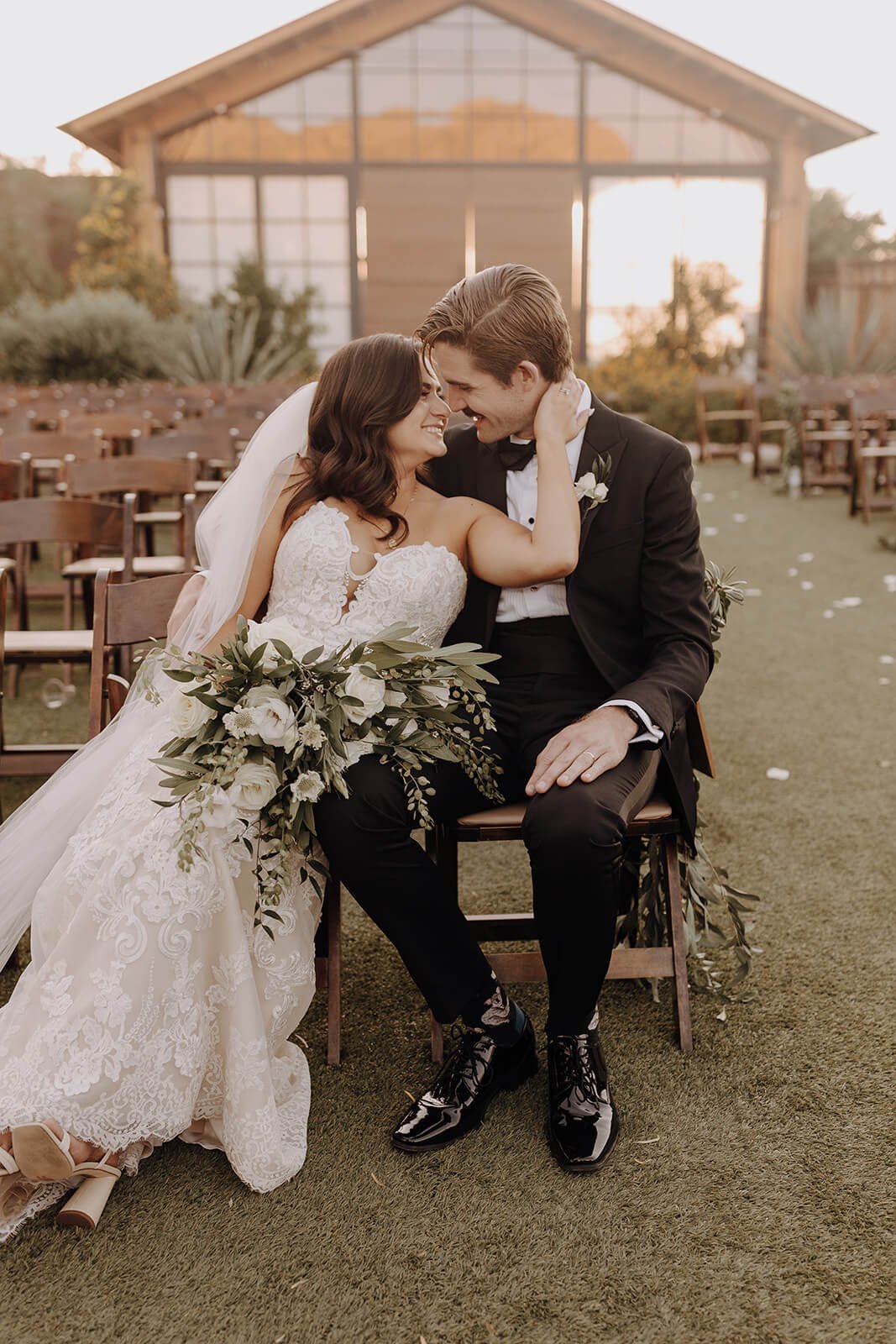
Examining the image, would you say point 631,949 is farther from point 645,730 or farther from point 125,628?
point 125,628

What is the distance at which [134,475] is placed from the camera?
536 cm

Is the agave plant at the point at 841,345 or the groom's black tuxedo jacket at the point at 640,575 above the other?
the agave plant at the point at 841,345

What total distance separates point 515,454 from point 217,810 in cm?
109

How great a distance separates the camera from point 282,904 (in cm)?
236

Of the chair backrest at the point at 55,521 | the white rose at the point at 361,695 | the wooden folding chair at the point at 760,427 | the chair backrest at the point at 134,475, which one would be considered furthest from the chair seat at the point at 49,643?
the wooden folding chair at the point at 760,427

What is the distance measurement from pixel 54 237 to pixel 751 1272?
93.0ft

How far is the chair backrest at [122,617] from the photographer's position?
2867 mm

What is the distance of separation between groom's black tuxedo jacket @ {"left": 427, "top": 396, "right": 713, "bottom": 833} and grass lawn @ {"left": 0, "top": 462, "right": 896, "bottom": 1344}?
0.59 metres

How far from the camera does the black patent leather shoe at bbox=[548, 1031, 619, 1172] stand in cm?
A: 225

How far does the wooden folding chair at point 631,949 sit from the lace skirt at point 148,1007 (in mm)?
380

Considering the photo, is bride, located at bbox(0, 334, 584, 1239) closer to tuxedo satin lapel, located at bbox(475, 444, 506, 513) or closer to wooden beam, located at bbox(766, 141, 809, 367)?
tuxedo satin lapel, located at bbox(475, 444, 506, 513)

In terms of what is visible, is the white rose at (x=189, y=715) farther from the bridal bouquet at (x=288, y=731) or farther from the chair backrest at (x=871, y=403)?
the chair backrest at (x=871, y=403)

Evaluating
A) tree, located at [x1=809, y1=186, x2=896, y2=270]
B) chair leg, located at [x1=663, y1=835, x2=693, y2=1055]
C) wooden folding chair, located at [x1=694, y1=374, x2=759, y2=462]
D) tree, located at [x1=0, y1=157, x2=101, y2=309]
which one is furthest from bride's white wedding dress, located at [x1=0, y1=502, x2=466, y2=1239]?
tree, located at [x1=809, y1=186, x2=896, y2=270]

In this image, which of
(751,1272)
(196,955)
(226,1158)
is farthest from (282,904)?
(751,1272)
